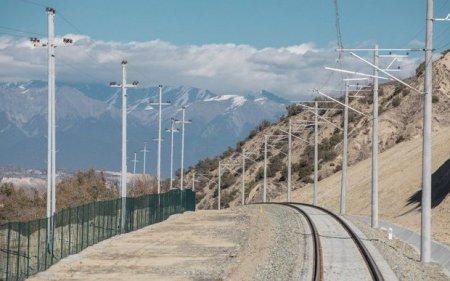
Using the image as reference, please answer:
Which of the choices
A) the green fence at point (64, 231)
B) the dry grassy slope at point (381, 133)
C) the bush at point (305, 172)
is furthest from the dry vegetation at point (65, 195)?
the bush at point (305, 172)

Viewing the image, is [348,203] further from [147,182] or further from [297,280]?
[297,280]

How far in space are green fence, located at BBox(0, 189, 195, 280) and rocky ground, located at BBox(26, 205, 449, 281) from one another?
1.63 ft

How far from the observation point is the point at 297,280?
25.0m

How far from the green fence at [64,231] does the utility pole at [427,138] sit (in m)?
12.0

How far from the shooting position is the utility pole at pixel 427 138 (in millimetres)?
28625

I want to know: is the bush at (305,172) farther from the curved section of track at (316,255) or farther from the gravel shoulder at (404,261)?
the gravel shoulder at (404,261)

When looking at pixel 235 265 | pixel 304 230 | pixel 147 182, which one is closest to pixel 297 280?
pixel 235 265

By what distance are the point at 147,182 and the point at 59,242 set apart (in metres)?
77.9

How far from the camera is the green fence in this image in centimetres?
2655

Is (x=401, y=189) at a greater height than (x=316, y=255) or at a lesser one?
lesser

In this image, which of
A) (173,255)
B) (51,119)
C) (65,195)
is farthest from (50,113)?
(65,195)

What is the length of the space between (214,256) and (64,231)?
254 inches

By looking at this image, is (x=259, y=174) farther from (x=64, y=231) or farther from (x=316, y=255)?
(x=316, y=255)

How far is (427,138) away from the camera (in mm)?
29078
